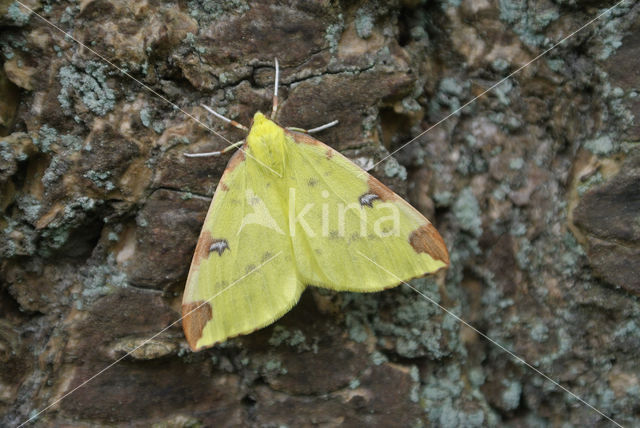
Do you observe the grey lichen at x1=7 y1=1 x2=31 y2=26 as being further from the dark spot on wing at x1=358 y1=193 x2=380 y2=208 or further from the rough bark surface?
the dark spot on wing at x1=358 y1=193 x2=380 y2=208

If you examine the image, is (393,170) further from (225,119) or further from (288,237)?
(225,119)

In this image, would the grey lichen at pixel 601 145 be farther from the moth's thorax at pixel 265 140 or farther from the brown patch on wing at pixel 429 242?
the moth's thorax at pixel 265 140

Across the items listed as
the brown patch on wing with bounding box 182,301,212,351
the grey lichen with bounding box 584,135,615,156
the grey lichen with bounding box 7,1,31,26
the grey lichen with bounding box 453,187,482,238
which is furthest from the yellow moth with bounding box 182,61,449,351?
the grey lichen with bounding box 7,1,31,26

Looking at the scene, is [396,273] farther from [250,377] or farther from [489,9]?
[489,9]

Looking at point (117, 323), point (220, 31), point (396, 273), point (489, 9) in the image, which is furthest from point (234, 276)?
point (489, 9)

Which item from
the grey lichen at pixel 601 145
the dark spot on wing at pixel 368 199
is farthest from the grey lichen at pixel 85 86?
the grey lichen at pixel 601 145

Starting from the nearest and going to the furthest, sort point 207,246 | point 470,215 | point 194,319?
1. point 194,319
2. point 207,246
3. point 470,215

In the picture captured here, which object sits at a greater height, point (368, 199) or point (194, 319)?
point (368, 199)

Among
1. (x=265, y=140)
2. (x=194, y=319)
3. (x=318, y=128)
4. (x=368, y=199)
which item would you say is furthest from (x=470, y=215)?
(x=194, y=319)
